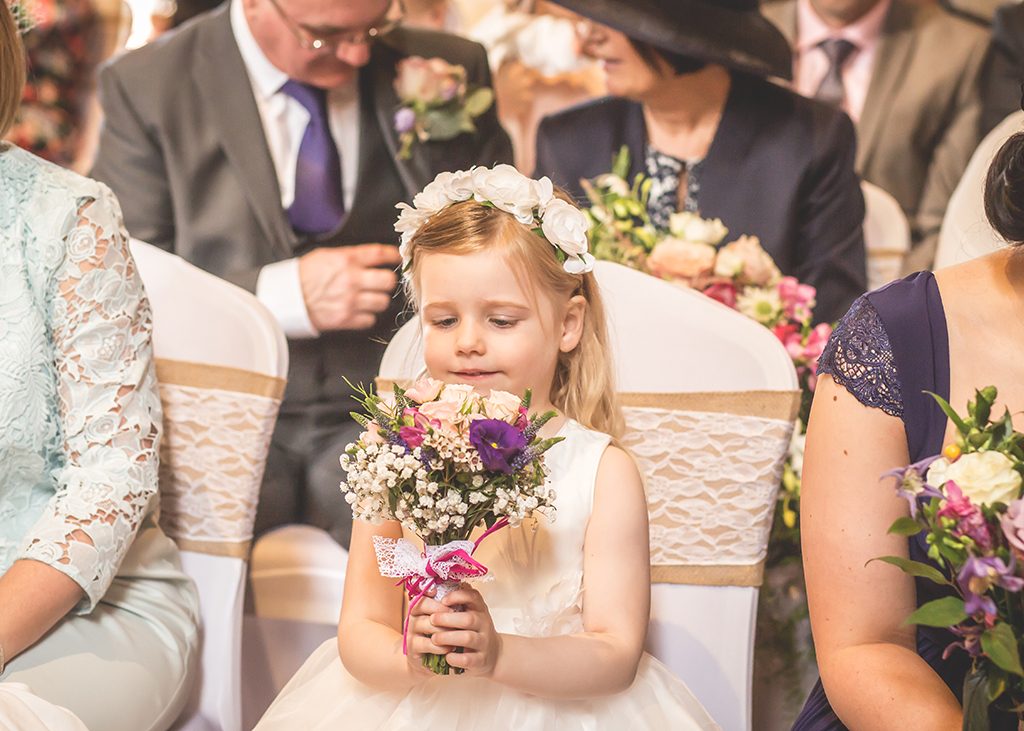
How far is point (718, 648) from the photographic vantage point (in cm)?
240

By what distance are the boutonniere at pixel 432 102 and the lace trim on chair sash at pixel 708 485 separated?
1.13 metres

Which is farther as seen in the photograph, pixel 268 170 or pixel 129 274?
pixel 268 170

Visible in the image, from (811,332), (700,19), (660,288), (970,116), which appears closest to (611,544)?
(660,288)

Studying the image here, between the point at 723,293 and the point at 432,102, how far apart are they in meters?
0.92

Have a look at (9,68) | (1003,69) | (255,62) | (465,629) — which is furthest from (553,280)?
(1003,69)

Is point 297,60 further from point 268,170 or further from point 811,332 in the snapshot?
point 811,332

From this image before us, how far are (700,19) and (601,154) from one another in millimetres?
427

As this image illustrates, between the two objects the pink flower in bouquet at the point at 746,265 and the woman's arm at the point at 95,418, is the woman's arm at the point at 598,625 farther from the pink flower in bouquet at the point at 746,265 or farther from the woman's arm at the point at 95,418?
the pink flower in bouquet at the point at 746,265

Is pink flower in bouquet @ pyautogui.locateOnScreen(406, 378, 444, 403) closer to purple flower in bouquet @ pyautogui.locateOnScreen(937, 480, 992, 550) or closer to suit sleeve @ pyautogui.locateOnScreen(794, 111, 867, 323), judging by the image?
purple flower in bouquet @ pyautogui.locateOnScreen(937, 480, 992, 550)

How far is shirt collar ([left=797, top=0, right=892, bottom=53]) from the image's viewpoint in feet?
10.4

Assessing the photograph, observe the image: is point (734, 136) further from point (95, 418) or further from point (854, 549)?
point (95, 418)

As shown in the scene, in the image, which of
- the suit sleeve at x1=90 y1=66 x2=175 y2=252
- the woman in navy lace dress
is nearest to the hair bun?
the woman in navy lace dress

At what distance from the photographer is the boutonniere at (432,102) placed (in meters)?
3.16

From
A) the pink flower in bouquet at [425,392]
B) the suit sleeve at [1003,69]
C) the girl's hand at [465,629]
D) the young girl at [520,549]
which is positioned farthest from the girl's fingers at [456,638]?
the suit sleeve at [1003,69]
